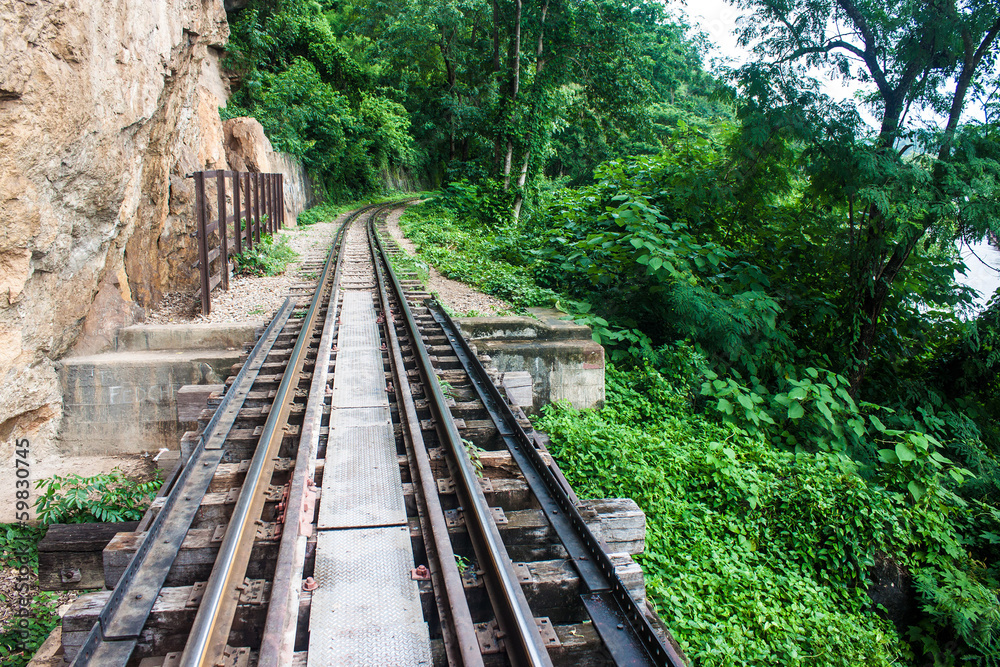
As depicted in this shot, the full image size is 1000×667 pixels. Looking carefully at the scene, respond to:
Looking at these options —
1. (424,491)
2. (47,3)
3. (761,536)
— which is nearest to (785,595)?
(761,536)

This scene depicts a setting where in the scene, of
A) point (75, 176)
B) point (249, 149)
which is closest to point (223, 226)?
point (75, 176)

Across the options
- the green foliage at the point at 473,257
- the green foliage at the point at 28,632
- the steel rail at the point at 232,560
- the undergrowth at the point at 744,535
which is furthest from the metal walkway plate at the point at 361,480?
the green foliage at the point at 473,257

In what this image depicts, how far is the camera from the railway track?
7.80ft

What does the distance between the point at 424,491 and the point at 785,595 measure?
310cm

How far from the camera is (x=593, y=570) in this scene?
2.83 m

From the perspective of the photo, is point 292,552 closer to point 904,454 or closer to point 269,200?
point 904,454

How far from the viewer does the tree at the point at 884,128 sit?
22.8 ft

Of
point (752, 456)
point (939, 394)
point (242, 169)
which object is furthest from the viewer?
point (242, 169)

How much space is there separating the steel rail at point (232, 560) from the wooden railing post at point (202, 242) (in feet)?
15.4

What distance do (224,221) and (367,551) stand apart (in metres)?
8.55

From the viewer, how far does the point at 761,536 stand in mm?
5062

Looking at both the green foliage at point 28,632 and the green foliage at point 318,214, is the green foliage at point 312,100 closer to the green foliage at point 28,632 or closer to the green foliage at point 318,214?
the green foliage at point 318,214

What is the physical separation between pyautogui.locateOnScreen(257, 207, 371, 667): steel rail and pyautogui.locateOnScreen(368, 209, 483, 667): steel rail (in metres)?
0.64

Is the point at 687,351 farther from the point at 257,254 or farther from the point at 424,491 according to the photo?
the point at 257,254
